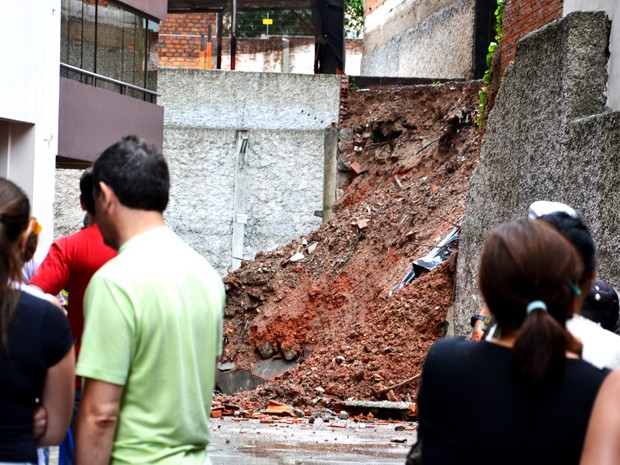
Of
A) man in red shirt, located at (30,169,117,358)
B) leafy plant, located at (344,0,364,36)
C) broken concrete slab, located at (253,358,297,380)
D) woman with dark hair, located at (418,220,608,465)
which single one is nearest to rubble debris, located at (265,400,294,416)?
broken concrete slab, located at (253,358,297,380)

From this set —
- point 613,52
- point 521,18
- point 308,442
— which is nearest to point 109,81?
point 521,18

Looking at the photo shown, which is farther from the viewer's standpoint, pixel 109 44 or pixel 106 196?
pixel 109 44

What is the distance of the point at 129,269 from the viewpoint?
3.36 meters

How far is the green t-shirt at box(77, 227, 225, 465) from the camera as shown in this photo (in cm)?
330

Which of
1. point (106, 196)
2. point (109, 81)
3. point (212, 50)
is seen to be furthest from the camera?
point (212, 50)

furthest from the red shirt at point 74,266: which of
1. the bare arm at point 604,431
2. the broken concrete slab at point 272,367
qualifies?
the broken concrete slab at point 272,367

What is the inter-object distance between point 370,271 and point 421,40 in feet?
41.1

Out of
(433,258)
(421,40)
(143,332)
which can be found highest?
(421,40)

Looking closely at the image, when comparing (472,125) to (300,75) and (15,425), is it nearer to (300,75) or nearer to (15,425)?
(300,75)

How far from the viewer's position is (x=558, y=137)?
33.7 ft

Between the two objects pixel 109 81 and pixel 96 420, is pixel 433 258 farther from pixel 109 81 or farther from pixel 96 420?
pixel 96 420

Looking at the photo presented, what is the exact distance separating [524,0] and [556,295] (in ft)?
34.0

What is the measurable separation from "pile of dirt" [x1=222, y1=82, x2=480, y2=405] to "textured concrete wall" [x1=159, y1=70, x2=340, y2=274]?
863 millimetres

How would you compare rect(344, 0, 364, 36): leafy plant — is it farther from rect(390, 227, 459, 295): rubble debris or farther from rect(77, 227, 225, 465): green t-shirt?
rect(77, 227, 225, 465): green t-shirt
